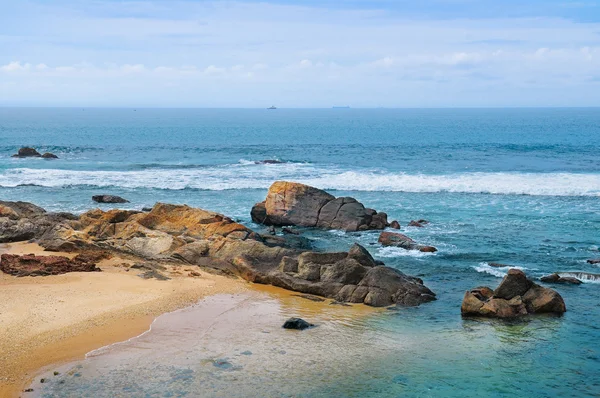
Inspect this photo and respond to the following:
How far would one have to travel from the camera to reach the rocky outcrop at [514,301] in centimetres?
2007

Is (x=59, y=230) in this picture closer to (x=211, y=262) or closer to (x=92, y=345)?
(x=211, y=262)

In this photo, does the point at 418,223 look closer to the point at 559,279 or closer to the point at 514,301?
the point at 559,279

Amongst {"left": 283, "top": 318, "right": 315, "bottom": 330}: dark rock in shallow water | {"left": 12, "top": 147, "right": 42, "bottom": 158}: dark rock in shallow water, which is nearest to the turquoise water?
{"left": 283, "top": 318, "right": 315, "bottom": 330}: dark rock in shallow water

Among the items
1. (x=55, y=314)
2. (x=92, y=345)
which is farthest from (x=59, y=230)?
(x=92, y=345)

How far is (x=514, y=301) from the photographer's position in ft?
66.7

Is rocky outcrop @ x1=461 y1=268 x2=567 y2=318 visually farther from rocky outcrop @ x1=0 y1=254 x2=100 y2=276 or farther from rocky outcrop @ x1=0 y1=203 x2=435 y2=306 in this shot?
rocky outcrop @ x1=0 y1=254 x2=100 y2=276

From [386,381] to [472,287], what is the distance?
884cm

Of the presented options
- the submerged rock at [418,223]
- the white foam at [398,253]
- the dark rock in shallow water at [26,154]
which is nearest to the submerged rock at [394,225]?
the submerged rock at [418,223]

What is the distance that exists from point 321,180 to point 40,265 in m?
30.0

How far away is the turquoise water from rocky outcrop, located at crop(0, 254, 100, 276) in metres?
8.62

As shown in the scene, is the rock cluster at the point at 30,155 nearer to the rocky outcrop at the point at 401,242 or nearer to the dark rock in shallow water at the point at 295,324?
the rocky outcrop at the point at 401,242

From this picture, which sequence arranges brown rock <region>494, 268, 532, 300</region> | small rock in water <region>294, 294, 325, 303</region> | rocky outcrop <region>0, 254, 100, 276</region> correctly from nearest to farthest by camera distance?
brown rock <region>494, 268, 532, 300</region> → small rock in water <region>294, 294, 325, 303</region> → rocky outcrop <region>0, 254, 100, 276</region>

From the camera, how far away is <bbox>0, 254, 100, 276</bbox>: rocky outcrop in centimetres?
2316

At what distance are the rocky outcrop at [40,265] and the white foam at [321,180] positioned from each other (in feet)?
77.5
